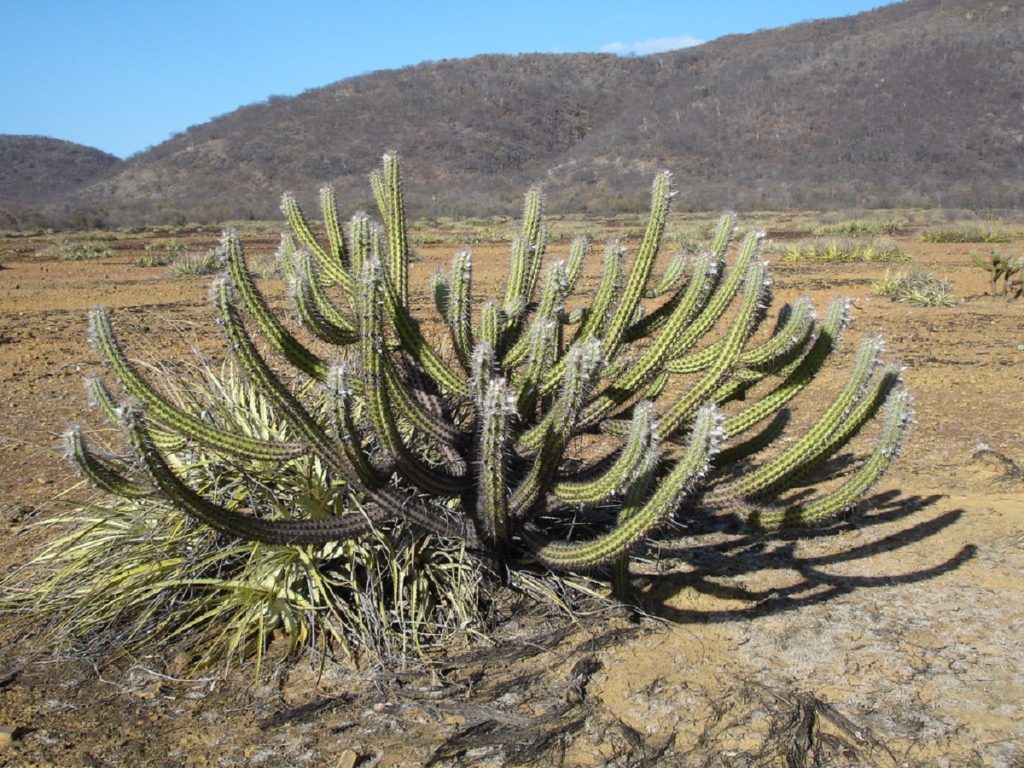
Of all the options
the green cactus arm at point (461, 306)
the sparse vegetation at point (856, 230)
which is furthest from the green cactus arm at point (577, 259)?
the sparse vegetation at point (856, 230)

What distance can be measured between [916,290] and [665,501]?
11.8 m

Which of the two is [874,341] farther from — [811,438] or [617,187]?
[617,187]

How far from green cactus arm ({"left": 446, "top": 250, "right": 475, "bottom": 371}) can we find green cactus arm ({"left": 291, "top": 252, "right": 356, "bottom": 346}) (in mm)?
449

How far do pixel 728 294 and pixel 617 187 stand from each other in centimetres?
5112

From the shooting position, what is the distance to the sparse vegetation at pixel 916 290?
12992mm

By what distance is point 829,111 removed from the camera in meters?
56.9

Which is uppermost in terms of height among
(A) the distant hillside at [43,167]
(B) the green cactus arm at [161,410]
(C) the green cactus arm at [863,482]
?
(B) the green cactus arm at [161,410]

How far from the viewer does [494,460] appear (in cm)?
→ 334

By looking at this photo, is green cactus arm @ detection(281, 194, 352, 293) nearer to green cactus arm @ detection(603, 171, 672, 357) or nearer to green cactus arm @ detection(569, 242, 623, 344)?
green cactus arm @ detection(569, 242, 623, 344)

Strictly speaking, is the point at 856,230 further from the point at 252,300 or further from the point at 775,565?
the point at 252,300

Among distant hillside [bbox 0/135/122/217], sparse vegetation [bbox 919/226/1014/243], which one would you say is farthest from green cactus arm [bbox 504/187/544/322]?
distant hillside [bbox 0/135/122/217]

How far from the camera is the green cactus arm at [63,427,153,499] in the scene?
297 centimetres

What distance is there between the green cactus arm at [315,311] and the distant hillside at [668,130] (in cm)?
3448

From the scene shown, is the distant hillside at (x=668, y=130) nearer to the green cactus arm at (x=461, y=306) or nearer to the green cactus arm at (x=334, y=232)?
the green cactus arm at (x=334, y=232)
